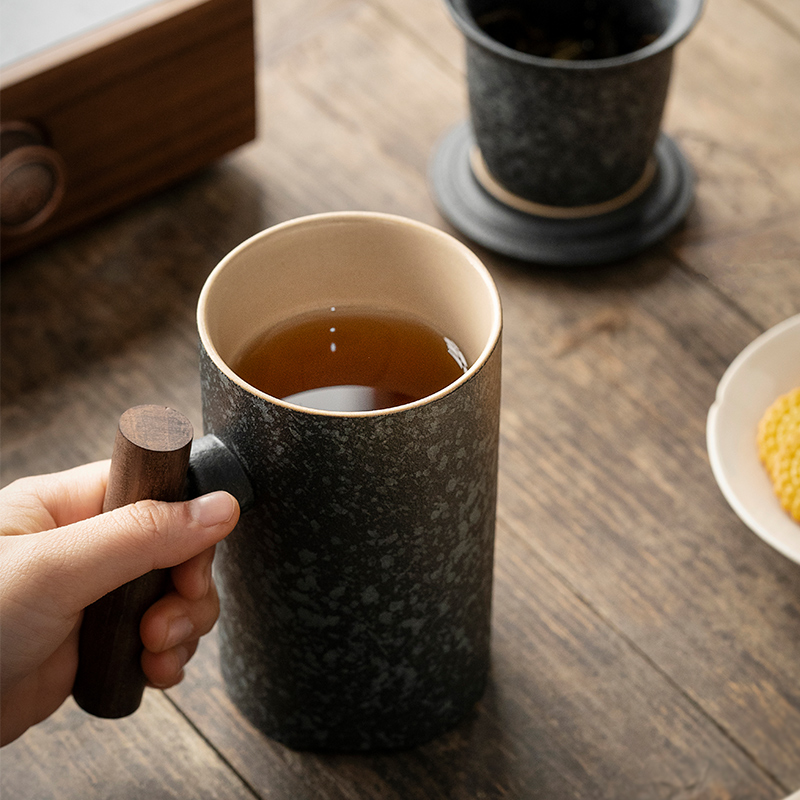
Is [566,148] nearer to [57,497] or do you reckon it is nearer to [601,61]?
[601,61]

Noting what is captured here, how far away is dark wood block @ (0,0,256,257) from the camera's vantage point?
31.6 inches

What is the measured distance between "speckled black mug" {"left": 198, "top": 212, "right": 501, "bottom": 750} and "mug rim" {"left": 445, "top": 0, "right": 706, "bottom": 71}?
309 millimetres

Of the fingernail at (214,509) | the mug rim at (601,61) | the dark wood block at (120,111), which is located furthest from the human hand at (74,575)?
the mug rim at (601,61)

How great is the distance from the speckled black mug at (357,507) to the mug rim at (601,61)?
0.31 metres

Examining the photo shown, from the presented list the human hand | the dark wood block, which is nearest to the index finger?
the human hand

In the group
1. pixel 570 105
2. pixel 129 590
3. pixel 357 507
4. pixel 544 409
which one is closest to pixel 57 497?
pixel 129 590

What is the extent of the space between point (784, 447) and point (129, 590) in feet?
1.45

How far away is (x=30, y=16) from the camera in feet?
2.73

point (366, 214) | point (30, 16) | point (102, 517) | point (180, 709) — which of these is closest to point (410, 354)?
point (366, 214)

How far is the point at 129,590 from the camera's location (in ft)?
1.74

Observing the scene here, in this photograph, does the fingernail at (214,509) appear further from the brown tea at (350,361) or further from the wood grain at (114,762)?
the wood grain at (114,762)

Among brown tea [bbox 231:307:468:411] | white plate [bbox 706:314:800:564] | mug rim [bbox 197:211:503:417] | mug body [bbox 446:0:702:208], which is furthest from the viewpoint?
mug body [bbox 446:0:702:208]

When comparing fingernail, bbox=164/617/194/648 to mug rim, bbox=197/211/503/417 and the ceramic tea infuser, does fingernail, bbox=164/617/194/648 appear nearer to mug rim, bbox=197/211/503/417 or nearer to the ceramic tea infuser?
mug rim, bbox=197/211/503/417

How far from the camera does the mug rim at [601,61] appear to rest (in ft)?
2.56
